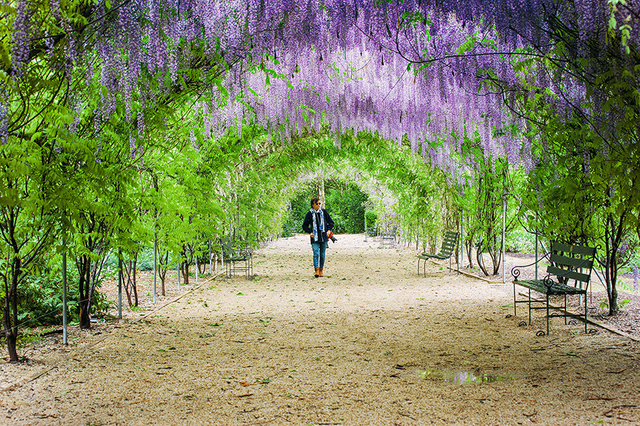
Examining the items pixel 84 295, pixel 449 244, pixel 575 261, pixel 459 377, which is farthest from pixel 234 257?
pixel 459 377

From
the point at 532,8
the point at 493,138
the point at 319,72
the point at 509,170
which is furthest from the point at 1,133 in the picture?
the point at 509,170

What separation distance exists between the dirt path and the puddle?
12 millimetres

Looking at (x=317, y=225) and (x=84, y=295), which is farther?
(x=317, y=225)

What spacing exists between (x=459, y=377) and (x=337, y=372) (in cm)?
74

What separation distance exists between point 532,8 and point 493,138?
3026 mm

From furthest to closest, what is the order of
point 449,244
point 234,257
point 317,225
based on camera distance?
point 234,257 → point 449,244 → point 317,225

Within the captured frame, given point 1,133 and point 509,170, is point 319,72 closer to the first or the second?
point 509,170

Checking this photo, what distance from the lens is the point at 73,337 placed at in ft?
13.1

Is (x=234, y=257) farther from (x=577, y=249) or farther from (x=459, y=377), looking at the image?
(x=459, y=377)

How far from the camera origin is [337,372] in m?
3.14

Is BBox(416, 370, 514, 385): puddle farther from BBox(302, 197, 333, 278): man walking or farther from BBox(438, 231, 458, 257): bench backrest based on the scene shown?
BBox(438, 231, 458, 257): bench backrest

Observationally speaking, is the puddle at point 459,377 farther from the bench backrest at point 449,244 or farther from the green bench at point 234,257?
the green bench at point 234,257

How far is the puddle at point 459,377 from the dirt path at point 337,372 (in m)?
0.01

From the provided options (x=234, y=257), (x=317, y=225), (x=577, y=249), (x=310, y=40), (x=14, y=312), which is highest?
(x=310, y=40)
